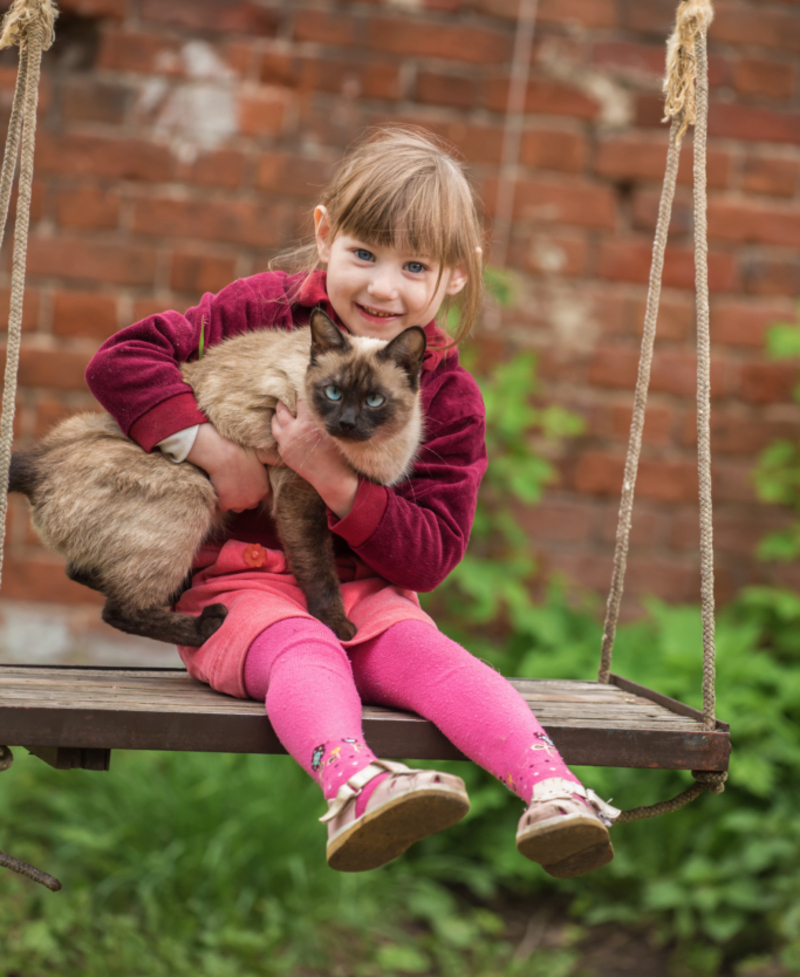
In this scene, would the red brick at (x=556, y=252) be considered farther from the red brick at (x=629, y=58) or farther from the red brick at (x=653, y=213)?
the red brick at (x=629, y=58)

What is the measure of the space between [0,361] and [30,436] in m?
0.34

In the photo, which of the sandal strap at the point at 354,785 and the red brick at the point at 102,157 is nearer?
the sandal strap at the point at 354,785

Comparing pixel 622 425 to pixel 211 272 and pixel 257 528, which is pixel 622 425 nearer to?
pixel 211 272

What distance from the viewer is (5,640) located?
14.4 ft

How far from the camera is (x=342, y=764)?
183cm

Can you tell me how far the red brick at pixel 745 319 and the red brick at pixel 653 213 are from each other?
371 mm

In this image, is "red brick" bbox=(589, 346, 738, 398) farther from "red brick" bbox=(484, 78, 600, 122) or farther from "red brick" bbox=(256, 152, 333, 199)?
"red brick" bbox=(256, 152, 333, 199)

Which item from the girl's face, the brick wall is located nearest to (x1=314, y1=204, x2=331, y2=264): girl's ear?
the girl's face

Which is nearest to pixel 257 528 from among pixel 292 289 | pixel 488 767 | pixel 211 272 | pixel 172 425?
pixel 172 425

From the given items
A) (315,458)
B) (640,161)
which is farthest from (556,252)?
(315,458)

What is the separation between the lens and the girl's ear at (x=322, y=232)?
249cm

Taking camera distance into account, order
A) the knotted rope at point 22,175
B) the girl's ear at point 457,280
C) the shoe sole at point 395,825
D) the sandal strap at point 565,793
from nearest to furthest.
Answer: the shoe sole at point 395,825, the sandal strap at point 565,793, the knotted rope at point 22,175, the girl's ear at point 457,280

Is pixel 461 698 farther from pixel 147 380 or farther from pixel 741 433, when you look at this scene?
pixel 741 433

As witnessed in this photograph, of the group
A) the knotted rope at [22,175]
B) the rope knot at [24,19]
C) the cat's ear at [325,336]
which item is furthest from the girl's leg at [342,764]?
the rope knot at [24,19]
